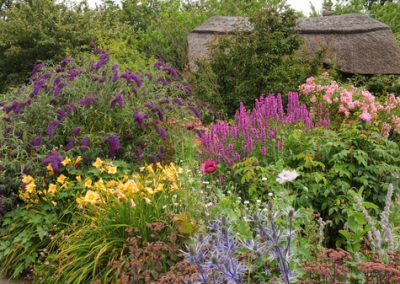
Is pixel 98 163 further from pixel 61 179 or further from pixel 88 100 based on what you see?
pixel 88 100

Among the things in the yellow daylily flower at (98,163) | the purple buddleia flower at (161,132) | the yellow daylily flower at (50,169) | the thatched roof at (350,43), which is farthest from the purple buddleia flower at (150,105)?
the thatched roof at (350,43)

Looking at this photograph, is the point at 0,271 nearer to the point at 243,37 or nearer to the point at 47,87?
the point at 47,87

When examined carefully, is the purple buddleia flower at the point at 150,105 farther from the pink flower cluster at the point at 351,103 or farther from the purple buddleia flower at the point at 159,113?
the pink flower cluster at the point at 351,103

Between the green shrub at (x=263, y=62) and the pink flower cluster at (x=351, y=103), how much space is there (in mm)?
966

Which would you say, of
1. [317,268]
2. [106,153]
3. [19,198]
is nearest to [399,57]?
[106,153]

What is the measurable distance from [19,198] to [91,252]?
1514mm

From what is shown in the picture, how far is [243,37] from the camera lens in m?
8.84

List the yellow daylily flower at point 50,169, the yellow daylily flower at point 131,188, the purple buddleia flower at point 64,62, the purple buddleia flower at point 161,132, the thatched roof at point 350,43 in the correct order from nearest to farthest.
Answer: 1. the yellow daylily flower at point 131,188
2. the yellow daylily flower at point 50,169
3. the purple buddleia flower at point 161,132
4. the purple buddleia flower at point 64,62
5. the thatched roof at point 350,43

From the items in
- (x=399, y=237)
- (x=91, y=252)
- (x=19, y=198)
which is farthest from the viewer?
(x=19, y=198)

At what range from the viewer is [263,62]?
862 cm

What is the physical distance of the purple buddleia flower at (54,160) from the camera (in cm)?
426

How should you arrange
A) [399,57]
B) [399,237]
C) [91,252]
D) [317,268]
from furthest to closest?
[399,57], [91,252], [399,237], [317,268]

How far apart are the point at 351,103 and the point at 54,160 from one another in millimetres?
4003

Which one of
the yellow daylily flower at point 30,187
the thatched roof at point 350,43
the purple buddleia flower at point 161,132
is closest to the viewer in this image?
the yellow daylily flower at point 30,187
